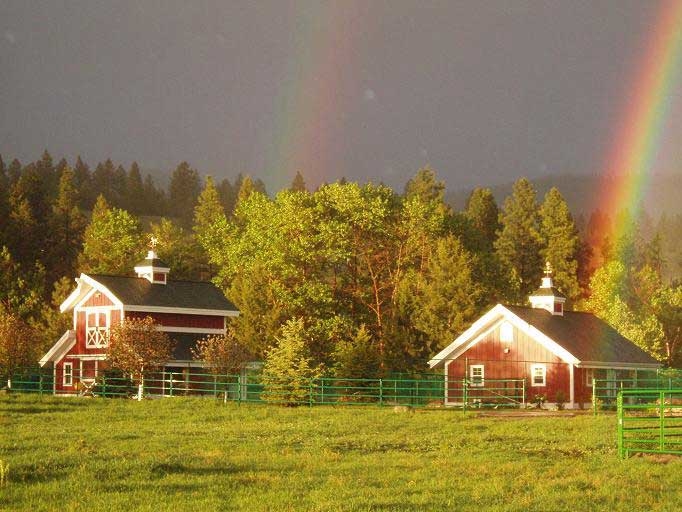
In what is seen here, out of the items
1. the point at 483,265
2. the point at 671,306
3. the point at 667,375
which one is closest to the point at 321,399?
the point at 667,375

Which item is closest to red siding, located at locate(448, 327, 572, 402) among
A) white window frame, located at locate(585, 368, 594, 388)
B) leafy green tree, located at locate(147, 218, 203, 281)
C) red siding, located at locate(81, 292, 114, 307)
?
white window frame, located at locate(585, 368, 594, 388)

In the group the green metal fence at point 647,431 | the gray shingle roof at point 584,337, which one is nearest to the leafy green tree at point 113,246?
the gray shingle roof at point 584,337

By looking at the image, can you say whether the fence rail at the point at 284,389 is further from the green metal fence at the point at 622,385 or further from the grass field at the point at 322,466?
the grass field at the point at 322,466

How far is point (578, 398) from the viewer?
5553 centimetres

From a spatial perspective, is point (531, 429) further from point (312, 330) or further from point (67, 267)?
point (67, 267)

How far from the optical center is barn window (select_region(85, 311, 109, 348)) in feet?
209

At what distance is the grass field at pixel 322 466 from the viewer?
1795 cm

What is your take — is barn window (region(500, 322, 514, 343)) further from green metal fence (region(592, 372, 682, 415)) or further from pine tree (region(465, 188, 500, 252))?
pine tree (region(465, 188, 500, 252))

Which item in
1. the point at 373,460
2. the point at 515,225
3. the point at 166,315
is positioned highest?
the point at 515,225

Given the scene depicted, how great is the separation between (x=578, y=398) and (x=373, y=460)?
109 ft

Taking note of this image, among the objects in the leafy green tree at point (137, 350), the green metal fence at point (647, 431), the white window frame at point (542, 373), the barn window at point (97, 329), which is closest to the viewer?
the green metal fence at point (647, 431)

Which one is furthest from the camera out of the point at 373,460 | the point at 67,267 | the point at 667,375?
the point at 67,267

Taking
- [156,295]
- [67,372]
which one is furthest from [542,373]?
[67,372]

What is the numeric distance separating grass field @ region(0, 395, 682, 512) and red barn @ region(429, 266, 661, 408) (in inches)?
744
